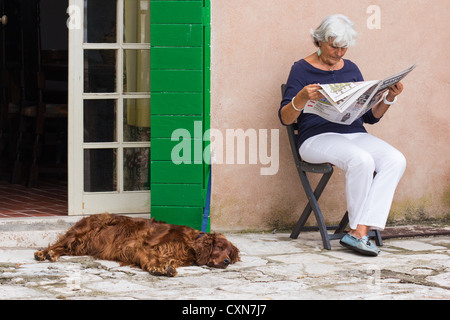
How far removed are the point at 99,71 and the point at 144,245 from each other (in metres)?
1.33

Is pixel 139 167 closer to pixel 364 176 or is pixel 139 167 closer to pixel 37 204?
pixel 37 204

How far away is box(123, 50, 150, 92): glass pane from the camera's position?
4.40 meters

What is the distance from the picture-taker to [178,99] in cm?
421

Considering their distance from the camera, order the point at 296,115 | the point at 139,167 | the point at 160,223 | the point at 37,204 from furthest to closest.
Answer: the point at 37,204
the point at 139,167
the point at 296,115
the point at 160,223

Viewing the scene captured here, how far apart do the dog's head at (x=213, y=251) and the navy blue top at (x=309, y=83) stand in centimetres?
103

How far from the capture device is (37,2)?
6066mm

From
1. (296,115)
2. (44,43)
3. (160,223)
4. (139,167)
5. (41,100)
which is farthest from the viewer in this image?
(44,43)

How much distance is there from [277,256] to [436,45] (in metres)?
2.09

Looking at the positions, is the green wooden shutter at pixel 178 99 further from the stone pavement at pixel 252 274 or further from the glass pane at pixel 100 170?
the stone pavement at pixel 252 274

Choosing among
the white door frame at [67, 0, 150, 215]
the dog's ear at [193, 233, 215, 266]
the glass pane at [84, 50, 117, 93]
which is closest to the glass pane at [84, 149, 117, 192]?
the white door frame at [67, 0, 150, 215]

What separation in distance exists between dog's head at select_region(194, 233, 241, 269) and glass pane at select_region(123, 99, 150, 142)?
3.60ft

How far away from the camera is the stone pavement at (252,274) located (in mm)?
3020

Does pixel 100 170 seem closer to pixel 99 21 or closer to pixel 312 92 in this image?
pixel 99 21

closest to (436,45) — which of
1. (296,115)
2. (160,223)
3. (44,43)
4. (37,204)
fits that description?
(296,115)
